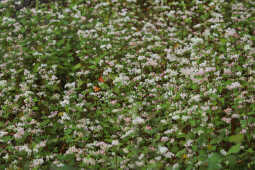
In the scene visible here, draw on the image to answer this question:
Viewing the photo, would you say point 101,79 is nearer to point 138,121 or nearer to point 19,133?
point 138,121

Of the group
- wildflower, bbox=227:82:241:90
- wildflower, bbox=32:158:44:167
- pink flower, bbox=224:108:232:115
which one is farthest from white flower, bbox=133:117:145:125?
wildflower, bbox=227:82:241:90

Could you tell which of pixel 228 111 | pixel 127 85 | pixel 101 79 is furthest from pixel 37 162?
pixel 228 111

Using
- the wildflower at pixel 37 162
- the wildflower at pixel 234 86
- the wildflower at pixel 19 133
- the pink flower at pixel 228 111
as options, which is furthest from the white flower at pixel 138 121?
the wildflower at pixel 19 133

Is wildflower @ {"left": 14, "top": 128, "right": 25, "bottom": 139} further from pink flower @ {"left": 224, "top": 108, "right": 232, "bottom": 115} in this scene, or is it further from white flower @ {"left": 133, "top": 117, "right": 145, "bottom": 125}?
pink flower @ {"left": 224, "top": 108, "right": 232, "bottom": 115}

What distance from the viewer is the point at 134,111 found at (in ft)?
16.1

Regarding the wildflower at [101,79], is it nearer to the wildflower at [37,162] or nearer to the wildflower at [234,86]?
the wildflower at [37,162]

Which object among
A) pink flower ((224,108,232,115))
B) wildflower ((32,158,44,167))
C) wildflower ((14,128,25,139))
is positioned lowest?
wildflower ((32,158,44,167))

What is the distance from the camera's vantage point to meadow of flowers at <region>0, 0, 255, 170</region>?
4121 mm

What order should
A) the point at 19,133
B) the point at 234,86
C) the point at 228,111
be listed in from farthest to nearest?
1. the point at 234,86
2. the point at 19,133
3. the point at 228,111

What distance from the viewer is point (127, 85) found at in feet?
19.0

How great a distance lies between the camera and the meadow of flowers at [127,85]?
4121mm

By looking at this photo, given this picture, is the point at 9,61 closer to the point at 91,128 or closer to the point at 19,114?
the point at 19,114

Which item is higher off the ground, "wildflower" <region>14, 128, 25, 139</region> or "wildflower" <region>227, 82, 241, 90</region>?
"wildflower" <region>227, 82, 241, 90</region>

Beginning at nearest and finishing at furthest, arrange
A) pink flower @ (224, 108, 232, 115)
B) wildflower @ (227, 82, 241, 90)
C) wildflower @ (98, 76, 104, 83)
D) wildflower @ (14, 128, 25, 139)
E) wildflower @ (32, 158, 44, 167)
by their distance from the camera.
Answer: wildflower @ (32, 158, 44, 167)
pink flower @ (224, 108, 232, 115)
wildflower @ (14, 128, 25, 139)
wildflower @ (227, 82, 241, 90)
wildflower @ (98, 76, 104, 83)
